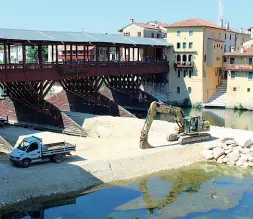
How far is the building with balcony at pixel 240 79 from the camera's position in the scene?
202 ft

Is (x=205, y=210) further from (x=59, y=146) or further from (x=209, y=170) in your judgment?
(x=59, y=146)

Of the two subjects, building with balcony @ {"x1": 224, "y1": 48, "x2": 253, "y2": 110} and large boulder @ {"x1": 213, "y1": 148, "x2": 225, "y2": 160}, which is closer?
large boulder @ {"x1": 213, "y1": 148, "x2": 225, "y2": 160}

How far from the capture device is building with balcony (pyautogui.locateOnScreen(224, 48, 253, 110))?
61.5 meters

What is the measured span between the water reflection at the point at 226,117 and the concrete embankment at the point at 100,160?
1147 cm

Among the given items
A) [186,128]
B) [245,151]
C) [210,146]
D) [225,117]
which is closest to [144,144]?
[186,128]

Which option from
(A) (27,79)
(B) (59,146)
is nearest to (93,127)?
(A) (27,79)

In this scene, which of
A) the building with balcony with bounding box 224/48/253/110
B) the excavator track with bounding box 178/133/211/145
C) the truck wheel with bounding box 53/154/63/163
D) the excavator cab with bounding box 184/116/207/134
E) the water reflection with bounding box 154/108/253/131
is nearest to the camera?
the truck wheel with bounding box 53/154/63/163

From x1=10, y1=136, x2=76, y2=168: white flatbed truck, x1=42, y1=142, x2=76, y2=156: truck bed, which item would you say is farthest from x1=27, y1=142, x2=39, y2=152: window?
x1=42, y1=142, x2=76, y2=156: truck bed

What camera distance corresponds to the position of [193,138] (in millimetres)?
35969

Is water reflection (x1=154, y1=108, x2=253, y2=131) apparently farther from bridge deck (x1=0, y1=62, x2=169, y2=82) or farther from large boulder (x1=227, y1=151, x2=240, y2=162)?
large boulder (x1=227, y1=151, x2=240, y2=162)

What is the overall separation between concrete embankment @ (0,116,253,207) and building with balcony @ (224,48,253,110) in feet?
72.7

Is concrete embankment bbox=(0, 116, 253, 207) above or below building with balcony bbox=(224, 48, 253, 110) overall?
below

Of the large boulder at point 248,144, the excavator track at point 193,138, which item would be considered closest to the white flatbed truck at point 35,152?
the excavator track at point 193,138

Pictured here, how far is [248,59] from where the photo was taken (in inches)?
2424
